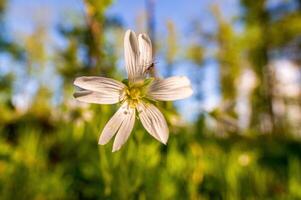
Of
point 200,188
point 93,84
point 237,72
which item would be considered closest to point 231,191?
point 200,188

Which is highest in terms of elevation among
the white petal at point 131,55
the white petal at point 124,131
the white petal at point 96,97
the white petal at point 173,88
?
the white petal at point 131,55

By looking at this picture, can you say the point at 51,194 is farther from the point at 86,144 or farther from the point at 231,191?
the point at 231,191

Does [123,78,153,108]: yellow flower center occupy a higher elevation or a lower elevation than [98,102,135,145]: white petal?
higher

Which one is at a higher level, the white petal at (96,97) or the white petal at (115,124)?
the white petal at (96,97)

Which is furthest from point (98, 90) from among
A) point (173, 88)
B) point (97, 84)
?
point (173, 88)

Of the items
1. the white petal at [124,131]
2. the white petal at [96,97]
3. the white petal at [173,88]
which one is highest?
the white petal at [173,88]

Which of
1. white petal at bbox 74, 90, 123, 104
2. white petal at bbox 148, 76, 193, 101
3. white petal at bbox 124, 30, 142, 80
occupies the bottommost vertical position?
white petal at bbox 74, 90, 123, 104
